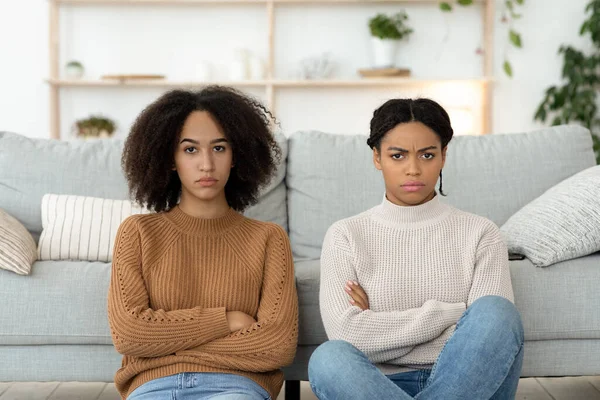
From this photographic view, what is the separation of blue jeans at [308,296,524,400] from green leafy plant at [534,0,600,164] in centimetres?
321

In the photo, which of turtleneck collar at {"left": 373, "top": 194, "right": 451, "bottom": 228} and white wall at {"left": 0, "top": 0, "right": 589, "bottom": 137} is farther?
white wall at {"left": 0, "top": 0, "right": 589, "bottom": 137}

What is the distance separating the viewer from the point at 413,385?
158 centimetres

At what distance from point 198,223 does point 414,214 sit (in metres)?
0.48

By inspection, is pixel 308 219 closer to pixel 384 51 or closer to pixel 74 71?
pixel 384 51

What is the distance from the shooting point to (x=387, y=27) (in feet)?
14.4

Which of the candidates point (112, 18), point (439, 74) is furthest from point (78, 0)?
point (439, 74)

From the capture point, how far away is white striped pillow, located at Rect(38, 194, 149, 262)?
7.30 feet

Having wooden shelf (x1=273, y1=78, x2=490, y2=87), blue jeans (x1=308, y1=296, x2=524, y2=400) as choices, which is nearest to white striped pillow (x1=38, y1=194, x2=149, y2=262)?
blue jeans (x1=308, y1=296, x2=524, y2=400)

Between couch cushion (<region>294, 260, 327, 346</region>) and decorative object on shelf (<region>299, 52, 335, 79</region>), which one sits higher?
decorative object on shelf (<region>299, 52, 335, 79</region>)

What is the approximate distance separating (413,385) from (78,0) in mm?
3624

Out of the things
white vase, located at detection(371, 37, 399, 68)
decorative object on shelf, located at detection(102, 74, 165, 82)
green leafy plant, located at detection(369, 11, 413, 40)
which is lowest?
decorative object on shelf, located at detection(102, 74, 165, 82)

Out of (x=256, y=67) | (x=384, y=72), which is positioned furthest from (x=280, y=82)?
(x=384, y=72)

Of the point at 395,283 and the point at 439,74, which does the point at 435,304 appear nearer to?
the point at 395,283

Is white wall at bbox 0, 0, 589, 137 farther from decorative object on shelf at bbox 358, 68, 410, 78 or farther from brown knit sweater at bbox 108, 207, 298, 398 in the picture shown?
brown knit sweater at bbox 108, 207, 298, 398
